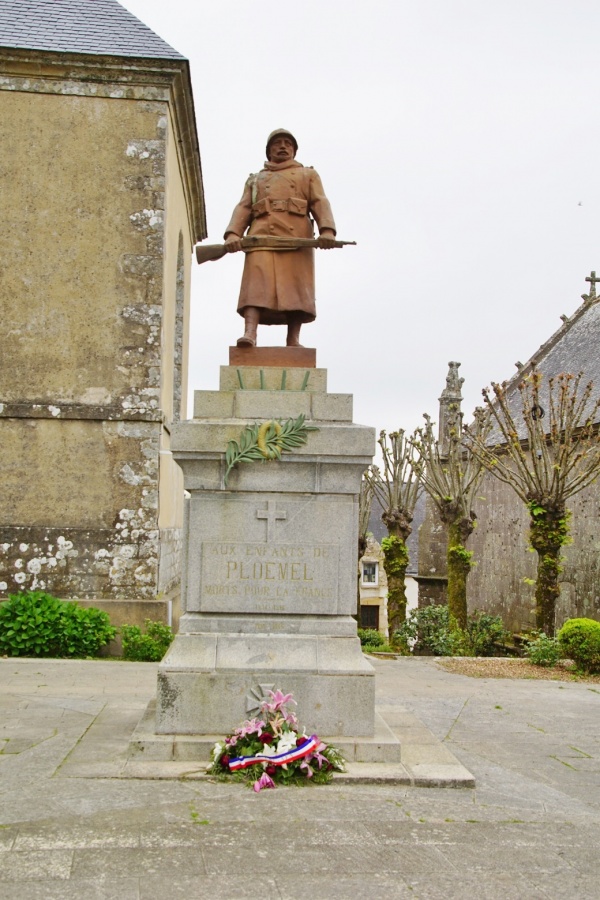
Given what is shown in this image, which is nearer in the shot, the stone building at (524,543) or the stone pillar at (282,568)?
the stone pillar at (282,568)

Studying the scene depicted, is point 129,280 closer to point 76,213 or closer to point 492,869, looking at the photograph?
point 76,213

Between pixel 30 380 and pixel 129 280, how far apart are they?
180cm

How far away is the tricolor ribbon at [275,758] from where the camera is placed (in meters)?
4.79

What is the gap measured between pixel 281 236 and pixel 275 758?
3.50 metres

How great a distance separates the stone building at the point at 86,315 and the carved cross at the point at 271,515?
5836 mm

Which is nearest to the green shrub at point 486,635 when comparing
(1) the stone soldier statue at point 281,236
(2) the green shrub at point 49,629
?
(2) the green shrub at point 49,629

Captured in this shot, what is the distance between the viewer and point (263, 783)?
15.2ft

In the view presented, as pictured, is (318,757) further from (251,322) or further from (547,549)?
(547,549)

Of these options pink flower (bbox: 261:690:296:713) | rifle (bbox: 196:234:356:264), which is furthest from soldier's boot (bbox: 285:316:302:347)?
pink flower (bbox: 261:690:296:713)

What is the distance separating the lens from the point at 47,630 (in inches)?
403

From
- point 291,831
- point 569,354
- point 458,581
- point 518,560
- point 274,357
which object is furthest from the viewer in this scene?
point 569,354

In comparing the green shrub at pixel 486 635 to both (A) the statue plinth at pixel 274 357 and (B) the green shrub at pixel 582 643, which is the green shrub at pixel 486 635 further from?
(A) the statue plinth at pixel 274 357

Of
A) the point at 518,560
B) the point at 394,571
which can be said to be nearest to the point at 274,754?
the point at 394,571

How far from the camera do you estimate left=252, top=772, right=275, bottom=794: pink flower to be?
4590mm
